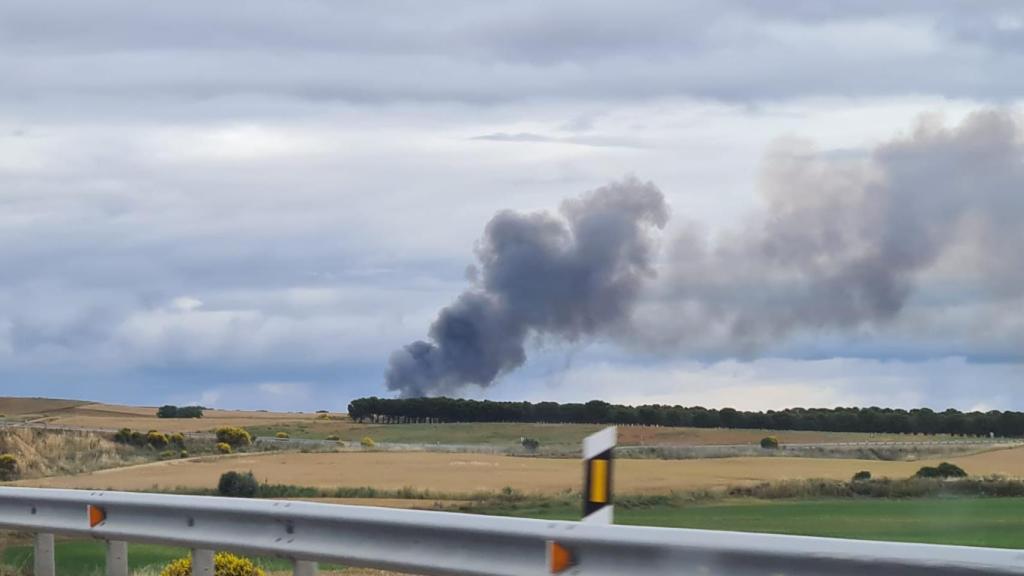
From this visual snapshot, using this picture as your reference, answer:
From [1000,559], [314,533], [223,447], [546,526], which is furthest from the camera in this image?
[223,447]

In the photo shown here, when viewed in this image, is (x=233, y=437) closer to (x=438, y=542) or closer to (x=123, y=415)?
(x=123, y=415)

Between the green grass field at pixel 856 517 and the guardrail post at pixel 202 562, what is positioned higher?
the guardrail post at pixel 202 562

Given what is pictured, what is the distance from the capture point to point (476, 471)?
61.0 meters

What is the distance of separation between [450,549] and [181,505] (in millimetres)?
2852

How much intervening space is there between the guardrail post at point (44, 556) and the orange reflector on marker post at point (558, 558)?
5843 millimetres

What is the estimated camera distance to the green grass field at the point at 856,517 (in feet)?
83.1

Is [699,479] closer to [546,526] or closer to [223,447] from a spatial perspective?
[223,447]

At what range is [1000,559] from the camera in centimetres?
659

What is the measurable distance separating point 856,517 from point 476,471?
3183cm

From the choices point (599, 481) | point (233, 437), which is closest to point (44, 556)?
point (599, 481)

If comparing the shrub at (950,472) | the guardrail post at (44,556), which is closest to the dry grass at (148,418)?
the shrub at (950,472)

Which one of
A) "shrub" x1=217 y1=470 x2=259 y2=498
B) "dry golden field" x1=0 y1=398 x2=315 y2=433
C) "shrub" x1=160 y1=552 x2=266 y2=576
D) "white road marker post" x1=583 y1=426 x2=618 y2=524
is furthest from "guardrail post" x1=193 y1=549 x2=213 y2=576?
"dry golden field" x1=0 y1=398 x2=315 y2=433

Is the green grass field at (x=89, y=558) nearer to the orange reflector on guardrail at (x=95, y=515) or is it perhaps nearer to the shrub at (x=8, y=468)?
the orange reflector on guardrail at (x=95, y=515)

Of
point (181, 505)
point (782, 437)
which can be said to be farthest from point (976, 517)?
point (782, 437)
